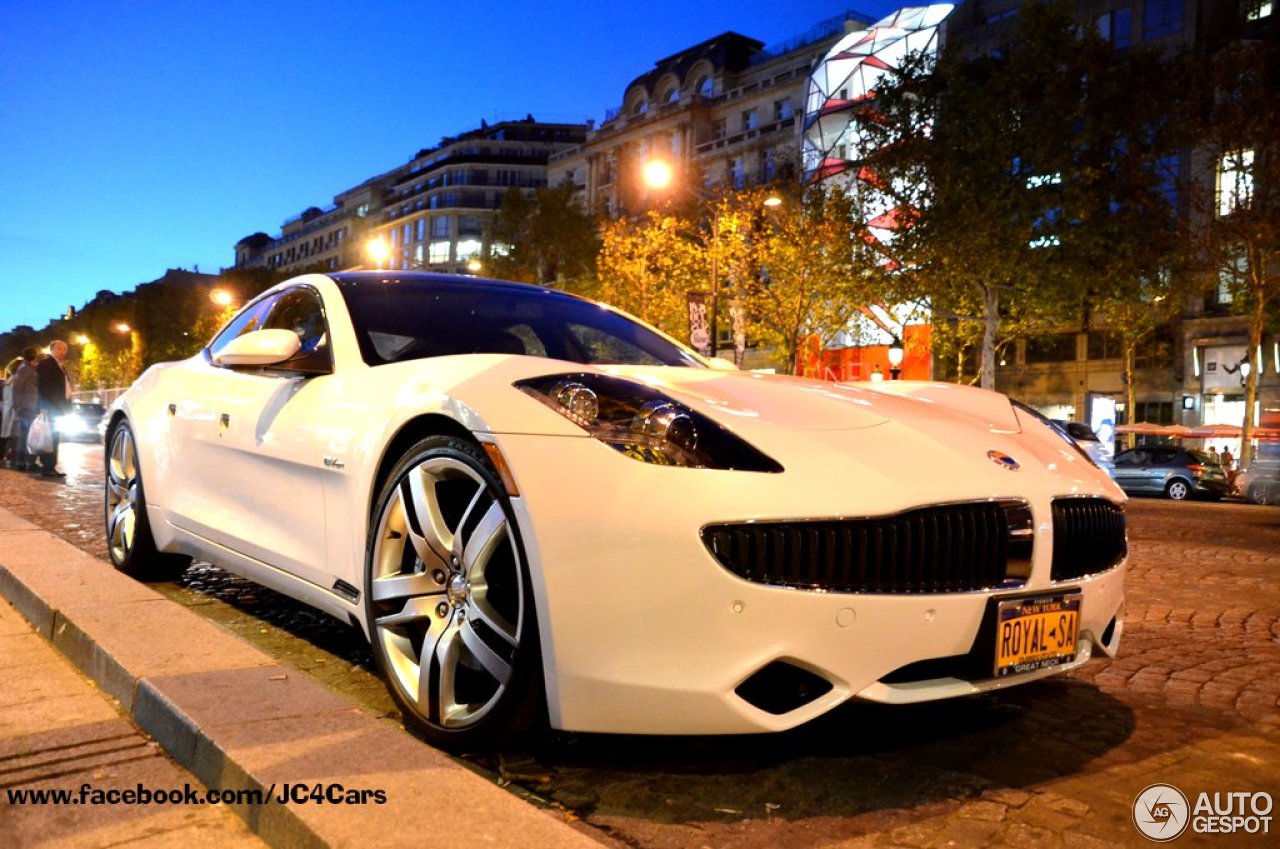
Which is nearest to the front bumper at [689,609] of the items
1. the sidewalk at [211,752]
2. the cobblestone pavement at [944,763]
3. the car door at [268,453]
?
the cobblestone pavement at [944,763]

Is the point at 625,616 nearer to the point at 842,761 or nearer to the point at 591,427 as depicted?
the point at 591,427

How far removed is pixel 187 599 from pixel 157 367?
126 cm

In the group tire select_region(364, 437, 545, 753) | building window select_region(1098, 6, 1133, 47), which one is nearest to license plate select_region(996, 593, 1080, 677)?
tire select_region(364, 437, 545, 753)

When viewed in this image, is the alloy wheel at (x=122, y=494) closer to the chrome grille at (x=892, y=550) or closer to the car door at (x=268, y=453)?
the car door at (x=268, y=453)

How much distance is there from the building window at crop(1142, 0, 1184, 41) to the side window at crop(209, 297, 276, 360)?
4223 cm

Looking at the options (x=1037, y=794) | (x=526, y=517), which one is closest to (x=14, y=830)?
(x=526, y=517)

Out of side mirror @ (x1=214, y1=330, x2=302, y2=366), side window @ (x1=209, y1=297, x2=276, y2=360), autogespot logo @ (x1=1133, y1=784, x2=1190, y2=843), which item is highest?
side window @ (x1=209, y1=297, x2=276, y2=360)

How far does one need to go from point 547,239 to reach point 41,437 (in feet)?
128

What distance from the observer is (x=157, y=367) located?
5266mm

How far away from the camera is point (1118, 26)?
39781 millimetres

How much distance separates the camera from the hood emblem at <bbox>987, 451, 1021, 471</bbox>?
105 inches

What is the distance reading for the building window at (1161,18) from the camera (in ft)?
125

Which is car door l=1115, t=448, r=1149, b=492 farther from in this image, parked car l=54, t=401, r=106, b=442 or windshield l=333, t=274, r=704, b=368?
parked car l=54, t=401, r=106, b=442

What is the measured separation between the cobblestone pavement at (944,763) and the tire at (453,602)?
182 mm
